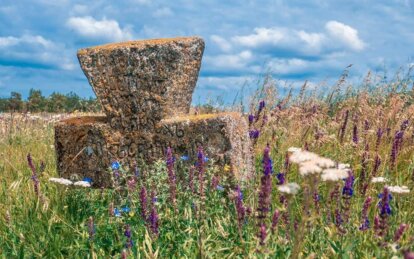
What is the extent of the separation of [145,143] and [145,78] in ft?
2.25

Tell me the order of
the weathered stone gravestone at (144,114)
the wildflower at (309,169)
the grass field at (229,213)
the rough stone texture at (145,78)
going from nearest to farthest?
the wildflower at (309,169), the grass field at (229,213), the weathered stone gravestone at (144,114), the rough stone texture at (145,78)

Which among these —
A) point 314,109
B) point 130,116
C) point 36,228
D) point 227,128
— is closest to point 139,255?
point 36,228

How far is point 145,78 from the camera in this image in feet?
19.3

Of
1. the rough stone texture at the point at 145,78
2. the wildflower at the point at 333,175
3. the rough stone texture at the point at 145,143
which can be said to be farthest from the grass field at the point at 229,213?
the rough stone texture at the point at 145,78

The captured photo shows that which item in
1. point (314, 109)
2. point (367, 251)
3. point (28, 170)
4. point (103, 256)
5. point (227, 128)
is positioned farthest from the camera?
point (314, 109)

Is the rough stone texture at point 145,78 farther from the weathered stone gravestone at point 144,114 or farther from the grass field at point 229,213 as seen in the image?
the grass field at point 229,213

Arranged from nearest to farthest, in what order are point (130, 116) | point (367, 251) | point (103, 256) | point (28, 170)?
point (367, 251)
point (103, 256)
point (130, 116)
point (28, 170)

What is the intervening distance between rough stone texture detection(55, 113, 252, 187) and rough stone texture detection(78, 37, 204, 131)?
6.1 inches

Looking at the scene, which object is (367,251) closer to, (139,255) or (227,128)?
(139,255)

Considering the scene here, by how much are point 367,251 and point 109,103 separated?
3.33 metres

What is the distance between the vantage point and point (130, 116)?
5.94 meters

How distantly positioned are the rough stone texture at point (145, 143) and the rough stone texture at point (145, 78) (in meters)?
0.16

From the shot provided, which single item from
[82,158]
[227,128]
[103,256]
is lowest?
[103,256]

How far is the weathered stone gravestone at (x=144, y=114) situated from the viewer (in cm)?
568
